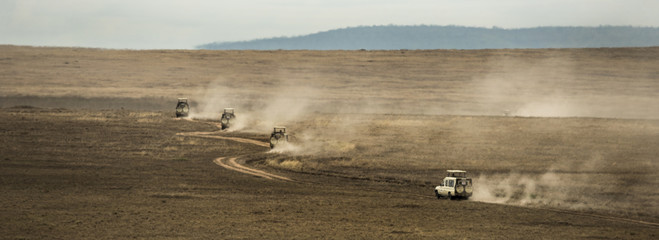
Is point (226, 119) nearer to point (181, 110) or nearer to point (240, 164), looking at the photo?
point (181, 110)

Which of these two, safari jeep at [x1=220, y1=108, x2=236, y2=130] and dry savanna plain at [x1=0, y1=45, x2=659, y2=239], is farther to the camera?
safari jeep at [x1=220, y1=108, x2=236, y2=130]

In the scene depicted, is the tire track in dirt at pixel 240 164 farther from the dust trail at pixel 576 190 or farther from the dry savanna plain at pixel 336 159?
the dust trail at pixel 576 190

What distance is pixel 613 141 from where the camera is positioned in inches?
1892

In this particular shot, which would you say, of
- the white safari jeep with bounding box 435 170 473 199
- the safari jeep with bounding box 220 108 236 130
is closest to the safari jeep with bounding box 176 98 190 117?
the safari jeep with bounding box 220 108 236 130

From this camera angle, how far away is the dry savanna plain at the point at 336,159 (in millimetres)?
28422

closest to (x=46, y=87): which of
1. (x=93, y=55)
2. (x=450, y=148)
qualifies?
(x=93, y=55)

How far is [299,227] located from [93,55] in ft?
393

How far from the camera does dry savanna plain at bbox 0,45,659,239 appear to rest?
2842cm

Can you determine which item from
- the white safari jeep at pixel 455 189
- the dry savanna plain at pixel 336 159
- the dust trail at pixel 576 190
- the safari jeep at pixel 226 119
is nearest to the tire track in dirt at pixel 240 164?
the dry savanna plain at pixel 336 159

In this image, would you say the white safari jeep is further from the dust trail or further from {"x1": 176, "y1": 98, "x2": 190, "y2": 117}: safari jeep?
{"x1": 176, "y1": 98, "x2": 190, "y2": 117}: safari jeep

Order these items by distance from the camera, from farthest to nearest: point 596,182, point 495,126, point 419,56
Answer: point 419,56, point 495,126, point 596,182

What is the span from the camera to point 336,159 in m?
46.2

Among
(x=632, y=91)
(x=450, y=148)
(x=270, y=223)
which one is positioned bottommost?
(x=270, y=223)

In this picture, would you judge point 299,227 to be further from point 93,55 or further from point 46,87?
point 93,55
